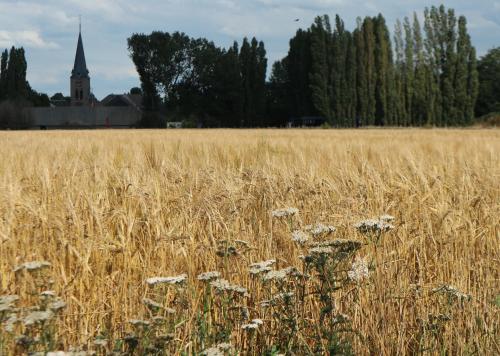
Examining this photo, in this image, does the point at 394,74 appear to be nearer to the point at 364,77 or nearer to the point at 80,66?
the point at 364,77

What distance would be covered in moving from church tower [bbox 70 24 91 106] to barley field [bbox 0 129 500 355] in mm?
87471

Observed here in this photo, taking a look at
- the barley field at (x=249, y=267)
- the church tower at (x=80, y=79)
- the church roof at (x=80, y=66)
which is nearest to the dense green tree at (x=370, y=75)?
the barley field at (x=249, y=267)

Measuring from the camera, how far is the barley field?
232 cm

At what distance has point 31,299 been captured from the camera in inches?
106

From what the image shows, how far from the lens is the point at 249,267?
2904 millimetres

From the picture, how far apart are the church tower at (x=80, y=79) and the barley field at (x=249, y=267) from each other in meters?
87.5

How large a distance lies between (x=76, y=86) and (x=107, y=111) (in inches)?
675

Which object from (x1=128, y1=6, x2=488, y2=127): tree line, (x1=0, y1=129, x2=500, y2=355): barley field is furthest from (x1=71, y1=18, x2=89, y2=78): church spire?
(x1=0, y1=129, x2=500, y2=355): barley field

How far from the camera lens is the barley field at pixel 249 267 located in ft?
7.61

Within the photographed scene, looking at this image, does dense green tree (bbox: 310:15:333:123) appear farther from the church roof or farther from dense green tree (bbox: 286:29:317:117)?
the church roof

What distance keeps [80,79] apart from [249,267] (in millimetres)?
89495

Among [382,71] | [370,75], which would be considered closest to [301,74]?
[370,75]

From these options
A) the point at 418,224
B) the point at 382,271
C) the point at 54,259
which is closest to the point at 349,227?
the point at 382,271

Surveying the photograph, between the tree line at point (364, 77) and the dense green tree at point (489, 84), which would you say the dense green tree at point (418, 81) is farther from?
the dense green tree at point (489, 84)
